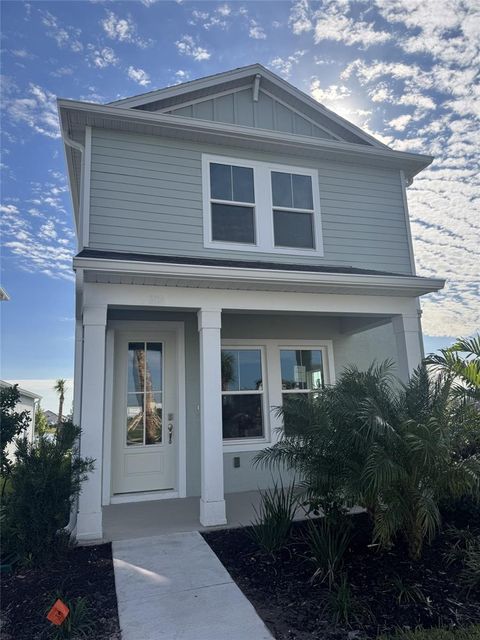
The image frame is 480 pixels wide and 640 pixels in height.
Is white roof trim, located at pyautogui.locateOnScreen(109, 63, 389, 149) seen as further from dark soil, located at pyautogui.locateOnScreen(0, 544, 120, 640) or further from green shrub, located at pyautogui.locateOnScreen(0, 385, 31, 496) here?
dark soil, located at pyautogui.locateOnScreen(0, 544, 120, 640)

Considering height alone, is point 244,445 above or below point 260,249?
below

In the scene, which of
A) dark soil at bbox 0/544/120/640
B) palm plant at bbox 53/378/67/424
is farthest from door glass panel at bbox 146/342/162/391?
palm plant at bbox 53/378/67/424

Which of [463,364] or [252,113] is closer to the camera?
[463,364]

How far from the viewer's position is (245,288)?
18.3ft

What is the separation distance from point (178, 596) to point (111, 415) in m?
3.36

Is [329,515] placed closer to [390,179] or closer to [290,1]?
[390,179]

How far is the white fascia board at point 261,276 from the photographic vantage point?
4859 mm

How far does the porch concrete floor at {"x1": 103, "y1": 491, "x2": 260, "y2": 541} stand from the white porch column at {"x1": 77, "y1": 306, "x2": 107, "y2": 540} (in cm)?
30

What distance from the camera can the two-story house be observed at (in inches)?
213

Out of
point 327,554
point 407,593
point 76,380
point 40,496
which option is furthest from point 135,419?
point 407,593

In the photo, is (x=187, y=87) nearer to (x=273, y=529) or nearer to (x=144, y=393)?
(x=144, y=393)

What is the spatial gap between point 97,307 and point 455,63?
7.62m

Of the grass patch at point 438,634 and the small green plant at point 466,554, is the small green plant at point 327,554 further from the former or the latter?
the small green plant at point 466,554

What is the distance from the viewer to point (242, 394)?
698 centimetres
